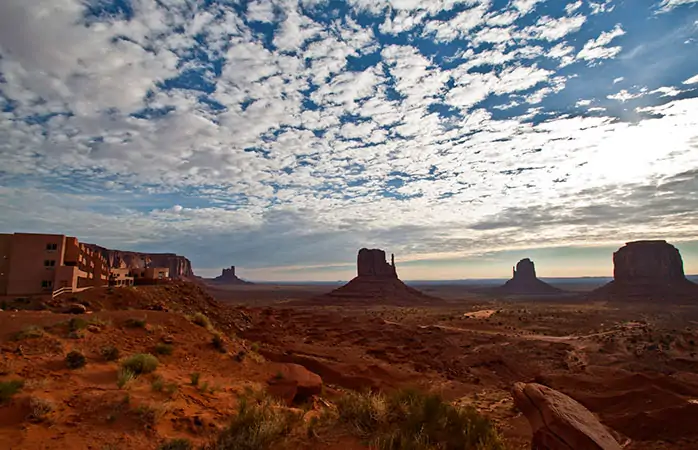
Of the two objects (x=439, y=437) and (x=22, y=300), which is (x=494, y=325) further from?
(x=22, y=300)

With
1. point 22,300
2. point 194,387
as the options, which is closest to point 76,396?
point 194,387

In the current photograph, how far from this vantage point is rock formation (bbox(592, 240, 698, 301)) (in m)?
83.8

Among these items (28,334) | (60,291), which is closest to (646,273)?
(60,291)

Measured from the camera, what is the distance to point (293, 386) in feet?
41.9

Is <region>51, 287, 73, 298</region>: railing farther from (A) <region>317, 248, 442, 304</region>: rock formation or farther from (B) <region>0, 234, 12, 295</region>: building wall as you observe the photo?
(A) <region>317, 248, 442, 304</region>: rock formation

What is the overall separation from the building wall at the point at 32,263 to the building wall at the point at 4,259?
216 mm

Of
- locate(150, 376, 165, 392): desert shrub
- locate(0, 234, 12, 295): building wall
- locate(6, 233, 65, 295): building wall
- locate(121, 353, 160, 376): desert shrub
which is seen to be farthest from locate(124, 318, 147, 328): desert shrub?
A: locate(0, 234, 12, 295): building wall

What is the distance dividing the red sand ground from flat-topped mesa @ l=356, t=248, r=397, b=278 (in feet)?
220

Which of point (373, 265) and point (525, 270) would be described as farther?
point (525, 270)

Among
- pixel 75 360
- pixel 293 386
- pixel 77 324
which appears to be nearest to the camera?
pixel 75 360

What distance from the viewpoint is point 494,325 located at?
42.4 m

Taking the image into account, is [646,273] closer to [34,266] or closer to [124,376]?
[124,376]

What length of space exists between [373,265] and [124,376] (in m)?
102

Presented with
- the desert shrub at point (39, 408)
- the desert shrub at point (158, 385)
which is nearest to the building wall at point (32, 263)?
the desert shrub at point (158, 385)
